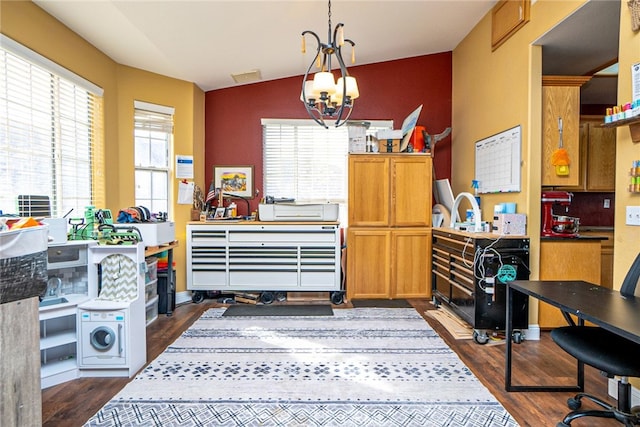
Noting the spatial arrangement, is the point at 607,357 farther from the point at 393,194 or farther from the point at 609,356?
the point at 393,194

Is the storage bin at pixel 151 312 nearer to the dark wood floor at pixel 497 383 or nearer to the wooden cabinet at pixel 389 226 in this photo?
the dark wood floor at pixel 497 383

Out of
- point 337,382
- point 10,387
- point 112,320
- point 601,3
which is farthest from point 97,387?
point 601,3

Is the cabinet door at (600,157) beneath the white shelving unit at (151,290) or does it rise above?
above

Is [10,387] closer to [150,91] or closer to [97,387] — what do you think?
[97,387]

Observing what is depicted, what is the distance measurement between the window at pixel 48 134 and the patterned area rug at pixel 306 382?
1.68 metres

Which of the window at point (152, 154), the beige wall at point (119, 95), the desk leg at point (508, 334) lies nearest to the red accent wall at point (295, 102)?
the beige wall at point (119, 95)

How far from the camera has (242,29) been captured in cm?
315

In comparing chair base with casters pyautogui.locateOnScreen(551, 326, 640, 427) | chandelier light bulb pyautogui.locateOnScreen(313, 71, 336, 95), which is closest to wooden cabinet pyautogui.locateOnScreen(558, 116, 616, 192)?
chair base with casters pyautogui.locateOnScreen(551, 326, 640, 427)

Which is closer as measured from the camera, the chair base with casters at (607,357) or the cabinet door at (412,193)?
the chair base with casters at (607,357)

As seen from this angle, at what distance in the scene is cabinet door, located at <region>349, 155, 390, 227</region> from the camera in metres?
4.05

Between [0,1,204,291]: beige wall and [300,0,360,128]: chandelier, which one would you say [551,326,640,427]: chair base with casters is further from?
[0,1,204,291]: beige wall

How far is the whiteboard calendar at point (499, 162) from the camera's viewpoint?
3.07 meters

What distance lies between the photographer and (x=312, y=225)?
397 centimetres

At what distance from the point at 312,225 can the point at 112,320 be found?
223 centimetres
